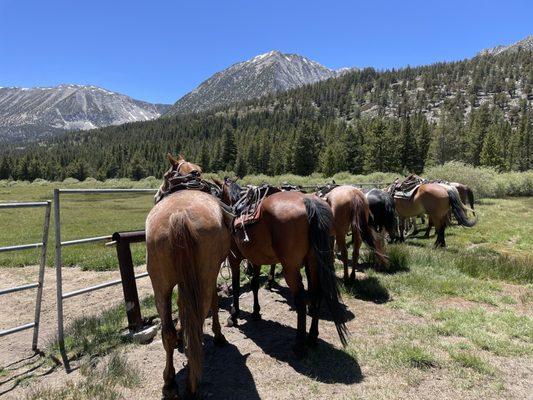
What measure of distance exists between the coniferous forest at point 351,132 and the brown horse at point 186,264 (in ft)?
214

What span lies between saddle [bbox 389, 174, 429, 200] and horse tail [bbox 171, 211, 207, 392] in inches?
412

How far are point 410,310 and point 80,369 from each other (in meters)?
4.92

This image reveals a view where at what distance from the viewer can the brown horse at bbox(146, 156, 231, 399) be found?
11.5 feet

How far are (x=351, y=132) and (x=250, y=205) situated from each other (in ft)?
234

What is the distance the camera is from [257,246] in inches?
204

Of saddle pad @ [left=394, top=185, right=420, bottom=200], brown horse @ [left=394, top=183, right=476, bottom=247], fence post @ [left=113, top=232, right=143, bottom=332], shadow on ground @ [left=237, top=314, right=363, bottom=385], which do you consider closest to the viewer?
shadow on ground @ [left=237, top=314, right=363, bottom=385]

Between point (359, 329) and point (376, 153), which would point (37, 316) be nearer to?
point (359, 329)

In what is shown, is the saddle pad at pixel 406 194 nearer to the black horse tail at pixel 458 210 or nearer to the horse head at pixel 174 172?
the black horse tail at pixel 458 210

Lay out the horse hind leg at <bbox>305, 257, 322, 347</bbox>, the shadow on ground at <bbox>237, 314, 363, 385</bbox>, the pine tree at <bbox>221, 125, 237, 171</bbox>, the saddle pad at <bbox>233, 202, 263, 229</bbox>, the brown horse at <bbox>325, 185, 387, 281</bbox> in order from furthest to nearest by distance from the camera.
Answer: the pine tree at <bbox>221, 125, 237, 171</bbox> < the brown horse at <bbox>325, 185, 387, 281</bbox> < the saddle pad at <bbox>233, 202, 263, 229</bbox> < the horse hind leg at <bbox>305, 257, 322, 347</bbox> < the shadow on ground at <bbox>237, 314, 363, 385</bbox>

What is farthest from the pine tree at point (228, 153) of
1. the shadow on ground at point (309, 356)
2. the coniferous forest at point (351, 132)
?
the shadow on ground at point (309, 356)

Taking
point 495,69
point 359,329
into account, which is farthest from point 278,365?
point 495,69

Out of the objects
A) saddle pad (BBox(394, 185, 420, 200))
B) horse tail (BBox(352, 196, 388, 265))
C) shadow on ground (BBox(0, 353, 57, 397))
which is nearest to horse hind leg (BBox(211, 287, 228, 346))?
shadow on ground (BBox(0, 353, 57, 397))

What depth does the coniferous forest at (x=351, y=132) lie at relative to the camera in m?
70.5

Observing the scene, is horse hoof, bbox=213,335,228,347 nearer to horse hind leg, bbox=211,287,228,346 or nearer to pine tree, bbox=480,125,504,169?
horse hind leg, bbox=211,287,228,346
